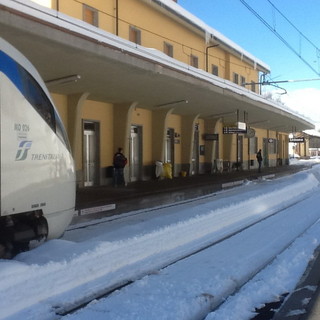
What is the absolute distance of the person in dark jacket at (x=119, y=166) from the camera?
18.4m

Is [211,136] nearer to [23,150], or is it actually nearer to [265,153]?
[265,153]

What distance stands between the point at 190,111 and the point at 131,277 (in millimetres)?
18516

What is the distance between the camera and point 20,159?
5992mm

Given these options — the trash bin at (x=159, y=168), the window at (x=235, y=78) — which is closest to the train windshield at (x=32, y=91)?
the trash bin at (x=159, y=168)

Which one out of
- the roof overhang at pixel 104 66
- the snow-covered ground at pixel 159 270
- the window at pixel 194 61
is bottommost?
the snow-covered ground at pixel 159 270

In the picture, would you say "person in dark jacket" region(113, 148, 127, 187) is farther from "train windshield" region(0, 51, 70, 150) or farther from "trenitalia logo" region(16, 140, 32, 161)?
"trenitalia logo" region(16, 140, 32, 161)

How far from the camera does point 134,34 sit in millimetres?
21359

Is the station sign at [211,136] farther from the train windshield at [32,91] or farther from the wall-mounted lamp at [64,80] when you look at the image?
the train windshield at [32,91]

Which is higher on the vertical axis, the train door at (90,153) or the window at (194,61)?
the window at (194,61)

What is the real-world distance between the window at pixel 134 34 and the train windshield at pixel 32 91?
47.7 feet

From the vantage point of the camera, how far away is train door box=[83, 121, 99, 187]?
18391 millimetres

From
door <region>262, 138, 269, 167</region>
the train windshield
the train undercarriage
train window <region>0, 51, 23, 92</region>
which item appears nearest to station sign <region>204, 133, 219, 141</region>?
door <region>262, 138, 269, 167</region>

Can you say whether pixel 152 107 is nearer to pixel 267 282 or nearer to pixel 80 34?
pixel 80 34

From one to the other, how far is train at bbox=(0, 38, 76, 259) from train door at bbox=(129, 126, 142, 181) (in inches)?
568
